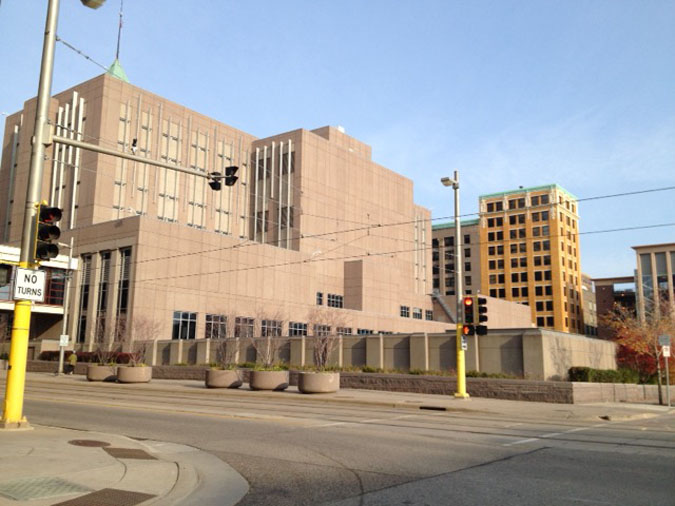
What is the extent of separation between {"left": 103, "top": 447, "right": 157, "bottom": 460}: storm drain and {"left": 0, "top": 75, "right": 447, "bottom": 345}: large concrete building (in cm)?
3863

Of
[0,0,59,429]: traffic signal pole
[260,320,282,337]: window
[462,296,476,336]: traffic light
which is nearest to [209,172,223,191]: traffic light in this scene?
[0,0,59,429]: traffic signal pole

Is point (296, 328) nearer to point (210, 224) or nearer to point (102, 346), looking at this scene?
point (210, 224)

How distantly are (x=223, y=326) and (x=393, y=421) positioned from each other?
136ft

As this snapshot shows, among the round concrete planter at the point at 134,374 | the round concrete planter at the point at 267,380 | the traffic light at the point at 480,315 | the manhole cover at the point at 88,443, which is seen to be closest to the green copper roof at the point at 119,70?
the round concrete planter at the point at 134,374

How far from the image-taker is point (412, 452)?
1052 cm

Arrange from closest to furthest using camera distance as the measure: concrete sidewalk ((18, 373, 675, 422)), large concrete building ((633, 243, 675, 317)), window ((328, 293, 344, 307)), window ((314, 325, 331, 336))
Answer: concrete sidewalk ((18, 373, 675, 422))
window ((314, 325, 331, 336))
window ((328, 293, 344, 307))
large concrete building ((633, 243, 675, 317))

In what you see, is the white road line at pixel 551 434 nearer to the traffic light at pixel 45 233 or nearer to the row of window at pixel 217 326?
the traffic light at pixel 45 233

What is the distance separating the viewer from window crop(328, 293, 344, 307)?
76.9m

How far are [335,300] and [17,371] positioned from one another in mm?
66721

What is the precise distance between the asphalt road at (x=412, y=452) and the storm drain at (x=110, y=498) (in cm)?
124

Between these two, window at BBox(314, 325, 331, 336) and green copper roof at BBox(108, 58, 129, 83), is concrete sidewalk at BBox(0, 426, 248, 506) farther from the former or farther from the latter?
green copper roof at BBox(108, 58, 129, 83)

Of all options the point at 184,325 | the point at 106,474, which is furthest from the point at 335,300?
the point at 106,474

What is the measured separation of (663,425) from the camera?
1706cm

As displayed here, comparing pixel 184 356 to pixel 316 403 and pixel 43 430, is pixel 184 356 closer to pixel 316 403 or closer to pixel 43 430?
pixel 316 403
